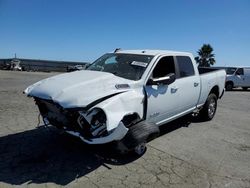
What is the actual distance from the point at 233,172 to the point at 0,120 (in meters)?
5.75

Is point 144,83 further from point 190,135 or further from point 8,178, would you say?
point 8,178

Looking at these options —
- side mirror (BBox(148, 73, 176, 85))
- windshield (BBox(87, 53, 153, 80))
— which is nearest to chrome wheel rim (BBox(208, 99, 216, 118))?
side mirror (BBox(148, 73, 176, 85))

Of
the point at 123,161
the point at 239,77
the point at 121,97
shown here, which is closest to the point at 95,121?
the point at 121,97

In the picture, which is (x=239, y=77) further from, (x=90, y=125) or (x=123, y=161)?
(x=90, y=125)

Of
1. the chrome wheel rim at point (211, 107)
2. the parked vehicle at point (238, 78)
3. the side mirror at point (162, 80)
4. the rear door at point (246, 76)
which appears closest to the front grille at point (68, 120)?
the side mirror at point (162, 80)

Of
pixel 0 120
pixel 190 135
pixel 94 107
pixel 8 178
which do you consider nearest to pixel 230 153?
pixel 190 135

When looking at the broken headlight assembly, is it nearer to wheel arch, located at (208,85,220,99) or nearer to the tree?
wheel arch, located at (208,85,220,99)

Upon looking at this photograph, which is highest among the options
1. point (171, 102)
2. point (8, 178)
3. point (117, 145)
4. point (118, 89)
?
point (118, 89)

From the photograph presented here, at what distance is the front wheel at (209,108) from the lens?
7.72 m

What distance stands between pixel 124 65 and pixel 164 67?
0.95 meters

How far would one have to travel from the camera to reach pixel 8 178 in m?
3.86

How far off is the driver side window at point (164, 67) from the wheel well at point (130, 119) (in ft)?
3.48

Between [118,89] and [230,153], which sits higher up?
[118,89]

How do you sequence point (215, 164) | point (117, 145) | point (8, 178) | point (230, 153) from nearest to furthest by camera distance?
point (8, 178) < point (117, 145) < point (215, 164) < point (230, 153)
